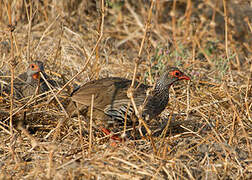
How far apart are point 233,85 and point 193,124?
131cm

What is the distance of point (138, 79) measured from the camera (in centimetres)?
584

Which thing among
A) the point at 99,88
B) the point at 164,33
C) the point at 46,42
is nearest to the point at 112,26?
the point at 164,33

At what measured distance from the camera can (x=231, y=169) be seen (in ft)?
11.6

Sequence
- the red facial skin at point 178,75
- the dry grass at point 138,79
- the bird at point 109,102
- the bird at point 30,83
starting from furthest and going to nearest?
1. the bird at point 30,83
2. the red facial skin at point 178,75
3. the bird at point 109,102
4. the dry grass at point 138,79

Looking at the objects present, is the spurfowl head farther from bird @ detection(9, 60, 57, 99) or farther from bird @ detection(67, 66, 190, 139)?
bird @ detection(67, 66, 190, 139)

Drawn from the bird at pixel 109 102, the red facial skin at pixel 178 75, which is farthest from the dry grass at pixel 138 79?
the red facial skin at pixel 178 75

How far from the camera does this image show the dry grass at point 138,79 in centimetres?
335

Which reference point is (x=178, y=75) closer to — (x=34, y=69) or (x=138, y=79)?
(x=138, y=79)

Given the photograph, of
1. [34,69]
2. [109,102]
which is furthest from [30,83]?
[109,102]

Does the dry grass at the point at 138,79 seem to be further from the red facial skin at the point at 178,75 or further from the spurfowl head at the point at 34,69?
the red facial skin at the point at 178,75

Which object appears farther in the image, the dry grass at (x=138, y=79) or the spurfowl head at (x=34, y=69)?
the spurfowl head at (x=34, y=69)

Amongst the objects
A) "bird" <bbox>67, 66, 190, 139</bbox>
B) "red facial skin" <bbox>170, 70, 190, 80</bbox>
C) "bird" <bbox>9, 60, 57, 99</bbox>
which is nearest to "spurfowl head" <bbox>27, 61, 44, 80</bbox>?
"bird" <bbox>9, 60, 57, 99</bbox>

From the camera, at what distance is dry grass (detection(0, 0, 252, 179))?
3.35 m

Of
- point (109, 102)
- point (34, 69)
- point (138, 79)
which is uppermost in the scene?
point (34, 69)
